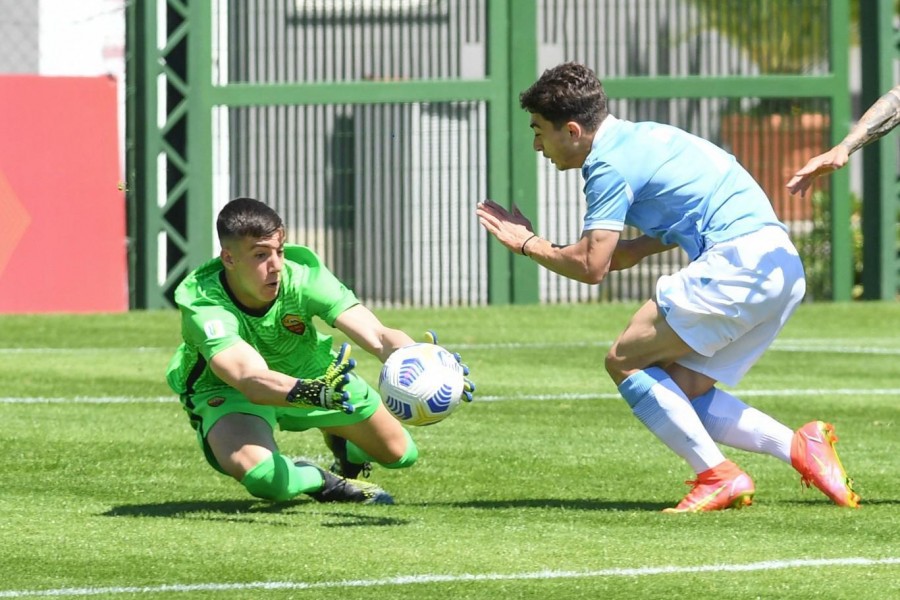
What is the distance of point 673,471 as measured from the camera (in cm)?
784

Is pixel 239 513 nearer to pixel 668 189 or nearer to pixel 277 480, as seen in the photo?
pixel 277 480

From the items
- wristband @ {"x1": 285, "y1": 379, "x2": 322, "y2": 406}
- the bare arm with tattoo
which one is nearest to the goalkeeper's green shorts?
wristband @ {"x1": 285, "y1": 379, "x2": 322, "y2": 406}

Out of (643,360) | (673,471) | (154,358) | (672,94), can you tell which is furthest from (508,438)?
(672,94)

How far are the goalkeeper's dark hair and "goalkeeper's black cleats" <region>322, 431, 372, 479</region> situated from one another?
3.81 ft

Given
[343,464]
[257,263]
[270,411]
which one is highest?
[257,263]

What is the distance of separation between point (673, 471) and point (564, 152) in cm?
190

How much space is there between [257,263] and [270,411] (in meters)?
0.78

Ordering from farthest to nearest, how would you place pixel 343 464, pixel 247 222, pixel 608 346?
1. pixel 608 346
2. pixel 343 464
3. pixel 247 222

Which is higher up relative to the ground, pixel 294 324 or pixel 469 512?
pixel 294 324

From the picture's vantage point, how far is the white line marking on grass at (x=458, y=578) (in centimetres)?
511

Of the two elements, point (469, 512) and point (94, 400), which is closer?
point (469, 512)

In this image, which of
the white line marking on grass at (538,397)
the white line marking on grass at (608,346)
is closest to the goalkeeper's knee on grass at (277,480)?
the white line marking on grass at (538,397)

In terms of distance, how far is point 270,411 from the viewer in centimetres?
714

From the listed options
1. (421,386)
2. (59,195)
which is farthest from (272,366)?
(59,195)
